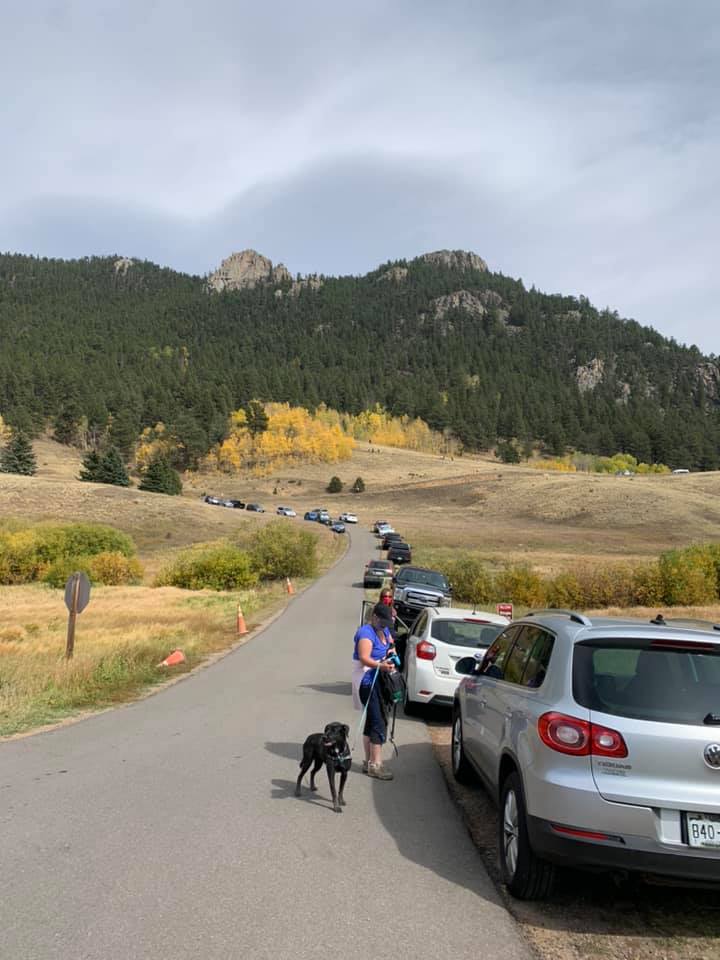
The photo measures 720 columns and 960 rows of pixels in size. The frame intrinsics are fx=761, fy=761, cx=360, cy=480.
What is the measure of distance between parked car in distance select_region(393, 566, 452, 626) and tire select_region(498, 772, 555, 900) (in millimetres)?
17372

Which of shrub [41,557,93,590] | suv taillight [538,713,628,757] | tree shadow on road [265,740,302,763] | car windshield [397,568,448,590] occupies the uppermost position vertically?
suv taillight [538,713,628,757]

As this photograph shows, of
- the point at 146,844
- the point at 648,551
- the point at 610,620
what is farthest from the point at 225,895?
the point at 648,551

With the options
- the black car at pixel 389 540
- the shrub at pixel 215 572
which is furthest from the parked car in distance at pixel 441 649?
the black car at pixel 389 540

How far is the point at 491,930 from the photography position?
430cm

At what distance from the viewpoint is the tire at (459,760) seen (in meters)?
7.35

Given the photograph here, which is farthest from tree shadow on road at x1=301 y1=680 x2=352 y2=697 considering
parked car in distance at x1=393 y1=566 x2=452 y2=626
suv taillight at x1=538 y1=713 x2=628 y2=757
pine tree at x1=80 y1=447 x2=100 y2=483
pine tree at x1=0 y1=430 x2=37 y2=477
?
pine tree at x1=0 y1=430 x2=37 y2=477

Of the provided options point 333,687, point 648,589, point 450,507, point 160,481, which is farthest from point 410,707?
point 160,481

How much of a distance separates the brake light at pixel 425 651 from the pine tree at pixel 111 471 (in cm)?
8435

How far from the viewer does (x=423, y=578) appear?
26.6 m

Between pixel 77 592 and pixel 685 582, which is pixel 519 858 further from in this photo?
pixel 685 582

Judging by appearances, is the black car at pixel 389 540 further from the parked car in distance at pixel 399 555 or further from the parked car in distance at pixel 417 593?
the parked car in distance at pixel 417 593

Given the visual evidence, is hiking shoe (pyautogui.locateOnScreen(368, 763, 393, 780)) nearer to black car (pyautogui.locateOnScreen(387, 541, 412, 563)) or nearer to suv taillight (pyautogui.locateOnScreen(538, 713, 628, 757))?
suv taillight (pyautogui.locateOnScreen(538, 713, 628, 757))

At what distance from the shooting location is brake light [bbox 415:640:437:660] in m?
10.8

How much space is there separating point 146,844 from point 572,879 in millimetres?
2999
